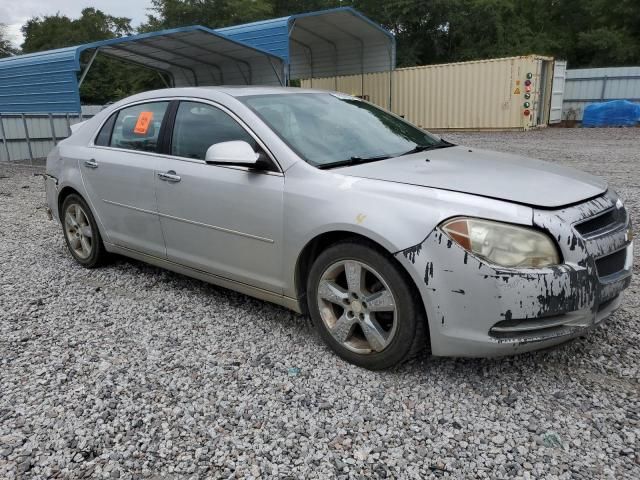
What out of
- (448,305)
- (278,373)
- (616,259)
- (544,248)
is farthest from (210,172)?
(616,259)

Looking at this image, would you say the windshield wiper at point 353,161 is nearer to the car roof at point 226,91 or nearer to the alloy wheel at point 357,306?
the alloy wheel at point 357,306

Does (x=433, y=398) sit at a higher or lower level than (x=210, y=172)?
lower

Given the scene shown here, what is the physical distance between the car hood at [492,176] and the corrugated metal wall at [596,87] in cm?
1961

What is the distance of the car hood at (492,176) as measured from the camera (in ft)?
8.62

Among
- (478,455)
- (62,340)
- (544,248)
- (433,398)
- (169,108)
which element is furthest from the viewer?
(169,108)

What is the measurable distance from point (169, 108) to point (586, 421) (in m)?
3.36

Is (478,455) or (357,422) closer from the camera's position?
(478,455)

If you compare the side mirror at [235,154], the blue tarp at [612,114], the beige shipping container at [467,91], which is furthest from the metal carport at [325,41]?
the side mirror at [235,154]

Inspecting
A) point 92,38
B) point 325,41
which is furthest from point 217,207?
point 92,38

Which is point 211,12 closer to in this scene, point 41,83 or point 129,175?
point 41,83

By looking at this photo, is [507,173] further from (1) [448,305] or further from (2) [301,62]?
(2) [301,62]

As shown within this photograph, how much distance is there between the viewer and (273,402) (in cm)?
274

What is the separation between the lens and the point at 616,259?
2.74m

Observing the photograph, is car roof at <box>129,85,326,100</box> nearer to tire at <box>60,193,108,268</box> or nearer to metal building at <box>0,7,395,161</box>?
tire at <box>60,193,108,268</box>
